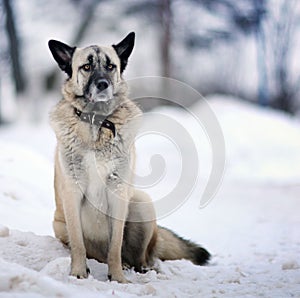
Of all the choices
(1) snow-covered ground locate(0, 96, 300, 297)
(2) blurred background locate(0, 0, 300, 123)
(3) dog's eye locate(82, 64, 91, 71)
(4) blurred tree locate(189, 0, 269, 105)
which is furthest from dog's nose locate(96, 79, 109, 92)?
(4) blurred tree locate(189, 0, 269, 105)

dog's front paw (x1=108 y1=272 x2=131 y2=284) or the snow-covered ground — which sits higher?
the snow-covered ground

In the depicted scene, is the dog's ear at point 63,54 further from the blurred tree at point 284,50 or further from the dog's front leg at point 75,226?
the blurred tree at point 284,50

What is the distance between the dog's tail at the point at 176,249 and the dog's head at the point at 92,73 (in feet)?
3.58

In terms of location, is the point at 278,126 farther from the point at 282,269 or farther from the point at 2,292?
the point at 2,292

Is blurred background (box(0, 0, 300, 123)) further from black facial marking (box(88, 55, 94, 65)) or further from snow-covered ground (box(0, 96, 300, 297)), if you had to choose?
black facial marking (box(88, 55, 94, 65))

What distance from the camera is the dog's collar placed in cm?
358

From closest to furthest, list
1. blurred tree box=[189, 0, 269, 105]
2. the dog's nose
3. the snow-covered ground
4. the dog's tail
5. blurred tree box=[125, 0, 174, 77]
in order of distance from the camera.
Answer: the snow-covered ground < the dog's nose < the dog's tail < blurred tree box=[189, 0, 269, 105] < blurred tree box=[125, 0, 174, 77]

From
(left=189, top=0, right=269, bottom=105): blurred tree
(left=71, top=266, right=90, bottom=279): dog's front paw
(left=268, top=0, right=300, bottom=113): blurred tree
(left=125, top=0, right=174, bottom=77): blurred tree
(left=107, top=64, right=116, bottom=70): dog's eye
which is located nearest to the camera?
(left=71, top=266, right=90, bottom=279): dog's front paw

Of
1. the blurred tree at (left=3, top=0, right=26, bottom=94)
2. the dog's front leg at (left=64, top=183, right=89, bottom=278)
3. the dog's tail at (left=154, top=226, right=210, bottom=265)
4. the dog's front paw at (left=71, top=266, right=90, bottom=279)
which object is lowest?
the dog's front paw at (left=71, top=266, right=90, bottom=279)

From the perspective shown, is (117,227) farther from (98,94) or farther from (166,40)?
(166,40)

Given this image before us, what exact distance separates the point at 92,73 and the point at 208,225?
2.70 m

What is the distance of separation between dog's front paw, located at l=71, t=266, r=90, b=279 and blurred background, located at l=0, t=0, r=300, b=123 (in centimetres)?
1242

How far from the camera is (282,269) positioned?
3766 mm

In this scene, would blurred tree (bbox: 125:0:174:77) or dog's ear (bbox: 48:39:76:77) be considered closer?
dog's ear (bbox: 48:39:76:77)
